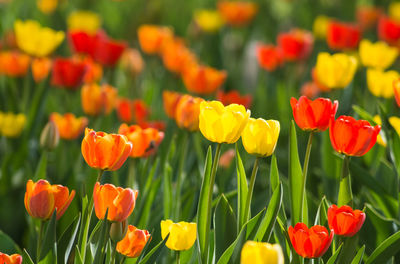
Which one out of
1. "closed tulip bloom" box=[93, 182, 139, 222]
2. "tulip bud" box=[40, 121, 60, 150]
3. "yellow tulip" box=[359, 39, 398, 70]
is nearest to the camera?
"closed tulip bloom" box=[93, 182, 139, 222]

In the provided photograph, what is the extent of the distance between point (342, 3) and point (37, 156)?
2.64 m

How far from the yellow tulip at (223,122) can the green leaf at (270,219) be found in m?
0.13

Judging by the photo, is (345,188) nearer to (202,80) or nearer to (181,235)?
(181,235)

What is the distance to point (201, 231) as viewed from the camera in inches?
44.2

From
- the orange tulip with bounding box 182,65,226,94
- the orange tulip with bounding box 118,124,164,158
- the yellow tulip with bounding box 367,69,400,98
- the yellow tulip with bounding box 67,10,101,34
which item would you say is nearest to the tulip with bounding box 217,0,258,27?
the yellow tulip with bounding box 67,10,101,34

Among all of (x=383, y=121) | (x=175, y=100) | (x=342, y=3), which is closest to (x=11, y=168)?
(x=175, y=100)

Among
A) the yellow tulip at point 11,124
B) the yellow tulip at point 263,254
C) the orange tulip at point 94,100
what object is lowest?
the yellow tulip at point 11,124

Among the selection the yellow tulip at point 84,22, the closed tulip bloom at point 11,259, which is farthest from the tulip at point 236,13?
the closed tulip bloom at point 11,259

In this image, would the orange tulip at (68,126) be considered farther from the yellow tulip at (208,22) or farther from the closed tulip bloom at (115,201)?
the yellow tulip at (208,22)

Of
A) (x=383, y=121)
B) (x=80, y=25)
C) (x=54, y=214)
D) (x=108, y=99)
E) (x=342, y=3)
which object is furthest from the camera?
(x=342, y=3)

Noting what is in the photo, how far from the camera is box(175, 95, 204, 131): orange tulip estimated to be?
→ 1.41m

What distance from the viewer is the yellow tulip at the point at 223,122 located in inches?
39.7

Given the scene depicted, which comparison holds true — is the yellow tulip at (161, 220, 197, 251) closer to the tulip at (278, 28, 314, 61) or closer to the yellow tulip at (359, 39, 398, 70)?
the yellow tulip at (359, 39, 398, 70)

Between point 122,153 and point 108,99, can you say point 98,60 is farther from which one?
point 122,153
